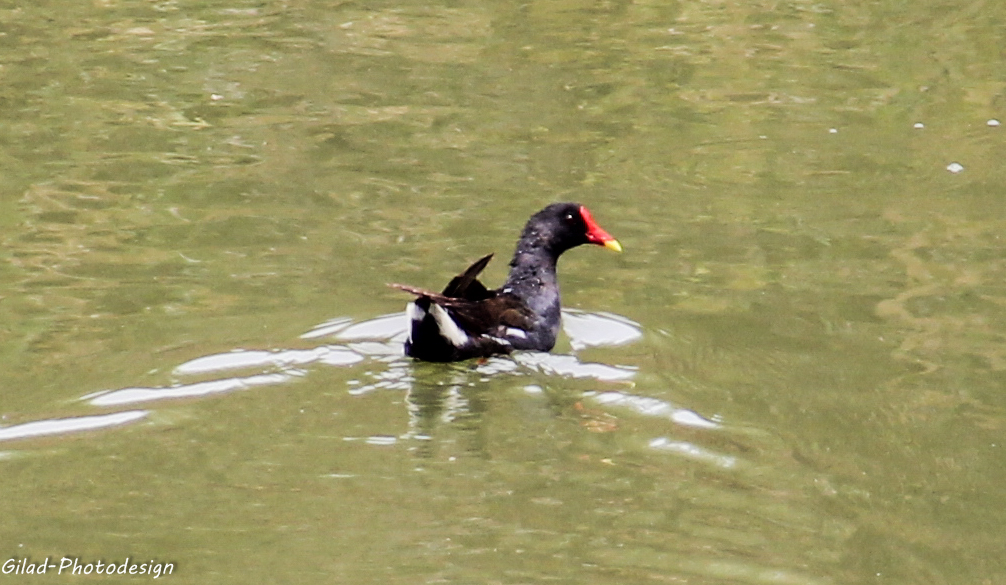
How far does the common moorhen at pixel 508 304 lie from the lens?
6.83 m

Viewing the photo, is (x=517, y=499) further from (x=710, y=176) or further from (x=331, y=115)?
(x=331, y=115)

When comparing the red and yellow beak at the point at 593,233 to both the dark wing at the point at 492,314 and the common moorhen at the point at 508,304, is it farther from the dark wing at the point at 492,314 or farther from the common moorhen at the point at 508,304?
the dark wing at the point at 492,314

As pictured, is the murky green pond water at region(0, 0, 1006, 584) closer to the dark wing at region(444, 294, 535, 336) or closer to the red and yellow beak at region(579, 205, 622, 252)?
the dark wing at region(444, 294, 535, 336)

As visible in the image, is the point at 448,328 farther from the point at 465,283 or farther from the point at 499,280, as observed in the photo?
the point at 499,280

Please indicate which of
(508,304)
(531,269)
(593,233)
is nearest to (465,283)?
(508,304)

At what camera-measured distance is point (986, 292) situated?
8.00 meters

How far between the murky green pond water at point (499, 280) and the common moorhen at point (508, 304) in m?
0.15

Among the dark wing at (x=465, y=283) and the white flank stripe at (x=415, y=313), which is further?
the dark wing at (x=465, y=283)

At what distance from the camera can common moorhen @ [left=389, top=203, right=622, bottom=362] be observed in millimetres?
6828

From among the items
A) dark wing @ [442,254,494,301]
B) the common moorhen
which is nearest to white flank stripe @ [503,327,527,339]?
the common moorhen

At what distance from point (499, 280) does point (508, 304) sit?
50.7 inches

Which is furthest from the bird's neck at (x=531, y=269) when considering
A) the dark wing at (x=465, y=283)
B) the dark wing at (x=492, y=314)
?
the dark wing at (x=465, y=283)

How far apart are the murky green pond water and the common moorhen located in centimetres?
15

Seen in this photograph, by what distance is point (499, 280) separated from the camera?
8.77 meters
